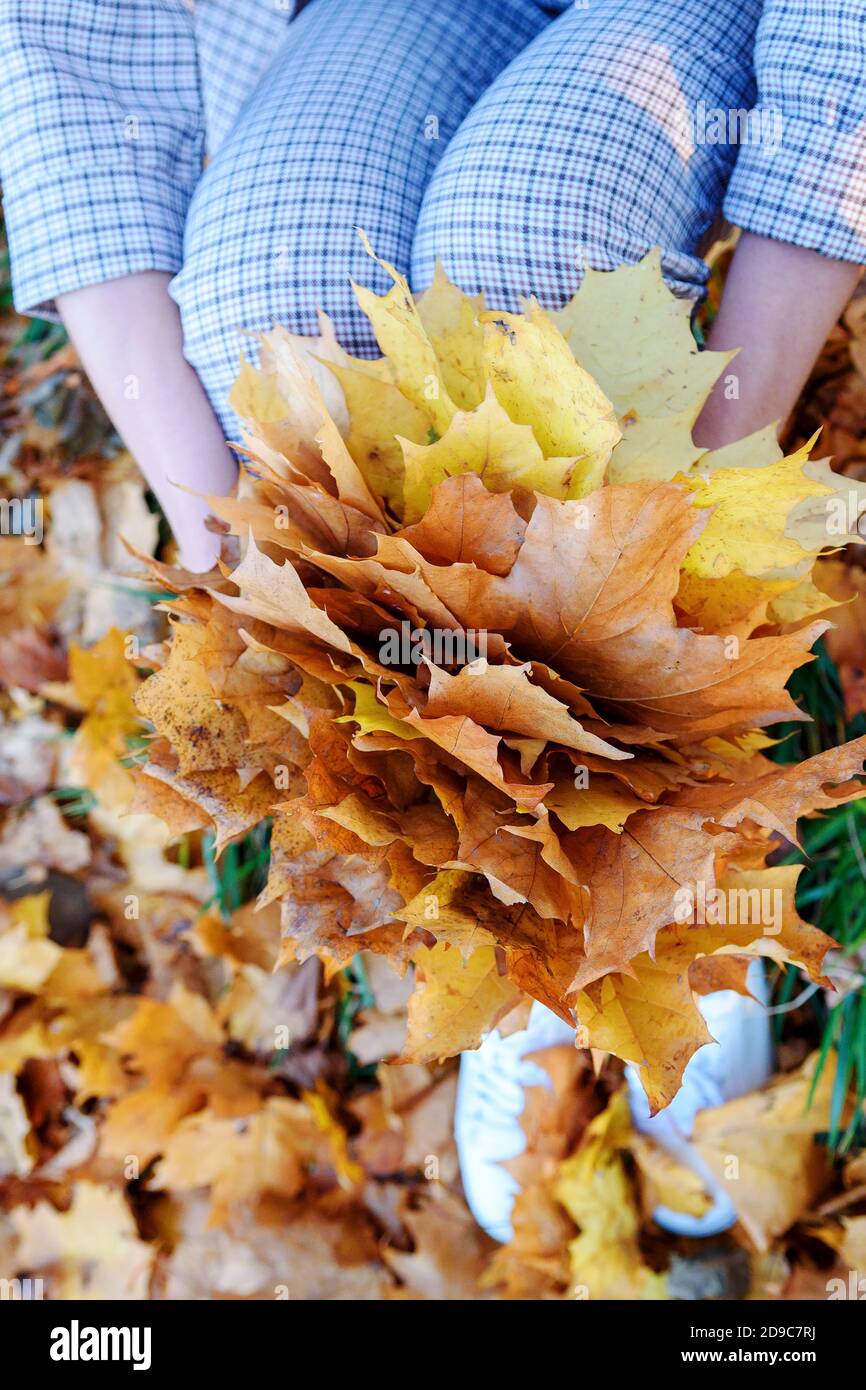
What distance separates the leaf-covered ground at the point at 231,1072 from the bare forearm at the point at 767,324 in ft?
1.09

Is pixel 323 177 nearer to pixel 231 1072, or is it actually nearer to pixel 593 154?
pixel 593 154

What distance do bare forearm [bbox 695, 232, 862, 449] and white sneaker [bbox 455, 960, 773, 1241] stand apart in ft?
1.50

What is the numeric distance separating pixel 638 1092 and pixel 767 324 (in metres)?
0.64

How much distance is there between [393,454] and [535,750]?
0.17 meters

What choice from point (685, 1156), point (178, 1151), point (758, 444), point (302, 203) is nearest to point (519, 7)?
point (302, 203)

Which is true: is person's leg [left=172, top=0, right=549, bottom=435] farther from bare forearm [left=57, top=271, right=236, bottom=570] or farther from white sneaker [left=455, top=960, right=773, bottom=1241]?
white sneaker [left=455, top=960, right=773, bottom=1241]

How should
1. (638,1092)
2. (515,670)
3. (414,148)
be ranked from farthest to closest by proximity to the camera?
1. (638,1092)
2. (414,148)
3. (515,670)

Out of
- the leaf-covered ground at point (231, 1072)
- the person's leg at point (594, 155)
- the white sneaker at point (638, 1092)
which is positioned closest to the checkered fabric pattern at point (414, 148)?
the person's leg at point (594, 155)

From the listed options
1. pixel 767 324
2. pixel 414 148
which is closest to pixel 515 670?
pixel 767 324

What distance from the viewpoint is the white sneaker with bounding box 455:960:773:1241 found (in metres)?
0.85

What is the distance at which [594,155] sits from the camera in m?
0.58

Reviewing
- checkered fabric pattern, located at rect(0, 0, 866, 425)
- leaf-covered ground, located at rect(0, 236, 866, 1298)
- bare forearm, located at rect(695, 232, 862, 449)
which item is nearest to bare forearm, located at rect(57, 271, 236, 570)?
checkered fabric pattern, located at rect(0, 0, 866, 425)

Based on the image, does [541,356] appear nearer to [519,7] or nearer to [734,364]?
[734,364]

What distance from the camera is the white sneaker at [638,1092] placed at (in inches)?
33.7
